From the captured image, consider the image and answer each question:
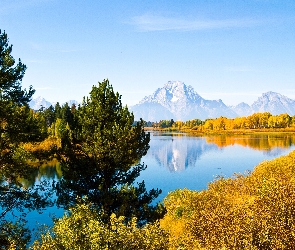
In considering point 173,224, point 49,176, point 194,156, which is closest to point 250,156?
point 194,156

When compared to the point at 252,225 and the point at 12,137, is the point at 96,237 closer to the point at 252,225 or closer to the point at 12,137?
the point at 252,225

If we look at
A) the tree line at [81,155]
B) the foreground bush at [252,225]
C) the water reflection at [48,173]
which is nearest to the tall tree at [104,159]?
the tree line at [81,155]

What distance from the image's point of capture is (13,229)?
72.0 ft

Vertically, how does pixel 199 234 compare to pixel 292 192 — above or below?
below

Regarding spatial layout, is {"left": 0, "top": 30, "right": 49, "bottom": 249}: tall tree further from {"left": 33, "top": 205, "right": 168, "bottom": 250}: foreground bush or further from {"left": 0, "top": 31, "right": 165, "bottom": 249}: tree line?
{"left": 33, "top": 205, "right": 168, "bottom": 250}: foreground bush

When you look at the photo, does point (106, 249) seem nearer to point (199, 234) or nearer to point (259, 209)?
point (199, 234)

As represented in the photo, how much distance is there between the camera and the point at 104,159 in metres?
25.8

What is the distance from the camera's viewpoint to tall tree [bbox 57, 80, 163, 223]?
25242mm

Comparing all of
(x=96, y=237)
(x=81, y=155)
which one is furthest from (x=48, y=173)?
(x=96, y=237)

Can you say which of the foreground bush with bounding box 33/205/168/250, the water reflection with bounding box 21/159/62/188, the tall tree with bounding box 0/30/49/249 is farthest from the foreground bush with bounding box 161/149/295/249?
the water reflection with bounding box 21/159/62/188

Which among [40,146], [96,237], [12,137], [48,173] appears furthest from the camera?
[40,146]

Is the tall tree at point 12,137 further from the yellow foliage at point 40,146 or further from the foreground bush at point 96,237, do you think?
the foreground bush at point 96,237

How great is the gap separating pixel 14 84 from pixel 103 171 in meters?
10.0

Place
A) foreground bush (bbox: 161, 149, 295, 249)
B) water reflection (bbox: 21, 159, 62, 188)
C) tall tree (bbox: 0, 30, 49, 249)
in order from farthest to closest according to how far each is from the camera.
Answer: water reflection (bbox: 21, 159, 62, 188) < tall tree (bbox: 0, 30, 49, 249) < foreground bush (bbox: 161, 149, 295, 249)
